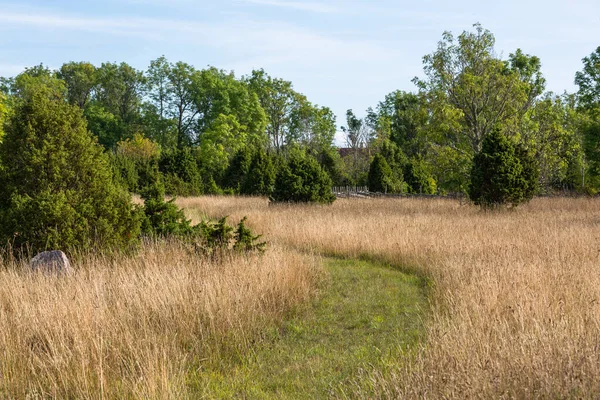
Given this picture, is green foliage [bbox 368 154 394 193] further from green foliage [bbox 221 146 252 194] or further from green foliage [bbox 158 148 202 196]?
green foliage [bbox 158 148 202 196]

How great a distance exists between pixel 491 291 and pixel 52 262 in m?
5.52

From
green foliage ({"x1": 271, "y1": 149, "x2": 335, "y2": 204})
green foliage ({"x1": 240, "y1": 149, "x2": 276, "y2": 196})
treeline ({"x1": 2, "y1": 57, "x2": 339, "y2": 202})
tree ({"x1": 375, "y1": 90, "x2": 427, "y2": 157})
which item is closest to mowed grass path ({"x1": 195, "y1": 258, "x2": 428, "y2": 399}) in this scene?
green foliage ({"x1": 271, "y1": 149, "x2": 335, "y2": 204})

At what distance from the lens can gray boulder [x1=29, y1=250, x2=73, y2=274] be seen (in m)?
6.85

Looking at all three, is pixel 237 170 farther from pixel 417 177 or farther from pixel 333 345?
pixel 333 345

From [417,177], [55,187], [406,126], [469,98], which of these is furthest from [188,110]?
[55,187]

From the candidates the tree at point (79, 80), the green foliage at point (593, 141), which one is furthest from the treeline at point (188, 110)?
the green foliage at point (593, 141)

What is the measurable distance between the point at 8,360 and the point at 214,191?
2612 cm

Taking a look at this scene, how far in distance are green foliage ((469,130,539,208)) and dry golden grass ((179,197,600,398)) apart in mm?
1108

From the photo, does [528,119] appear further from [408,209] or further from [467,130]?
[408,209]

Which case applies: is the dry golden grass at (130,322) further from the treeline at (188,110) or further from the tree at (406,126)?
the tree at (406,126)

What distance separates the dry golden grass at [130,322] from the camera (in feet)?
14.0

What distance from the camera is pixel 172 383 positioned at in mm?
4074

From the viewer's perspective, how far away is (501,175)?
55.8ft

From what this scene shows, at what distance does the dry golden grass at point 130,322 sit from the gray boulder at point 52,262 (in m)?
0.18
